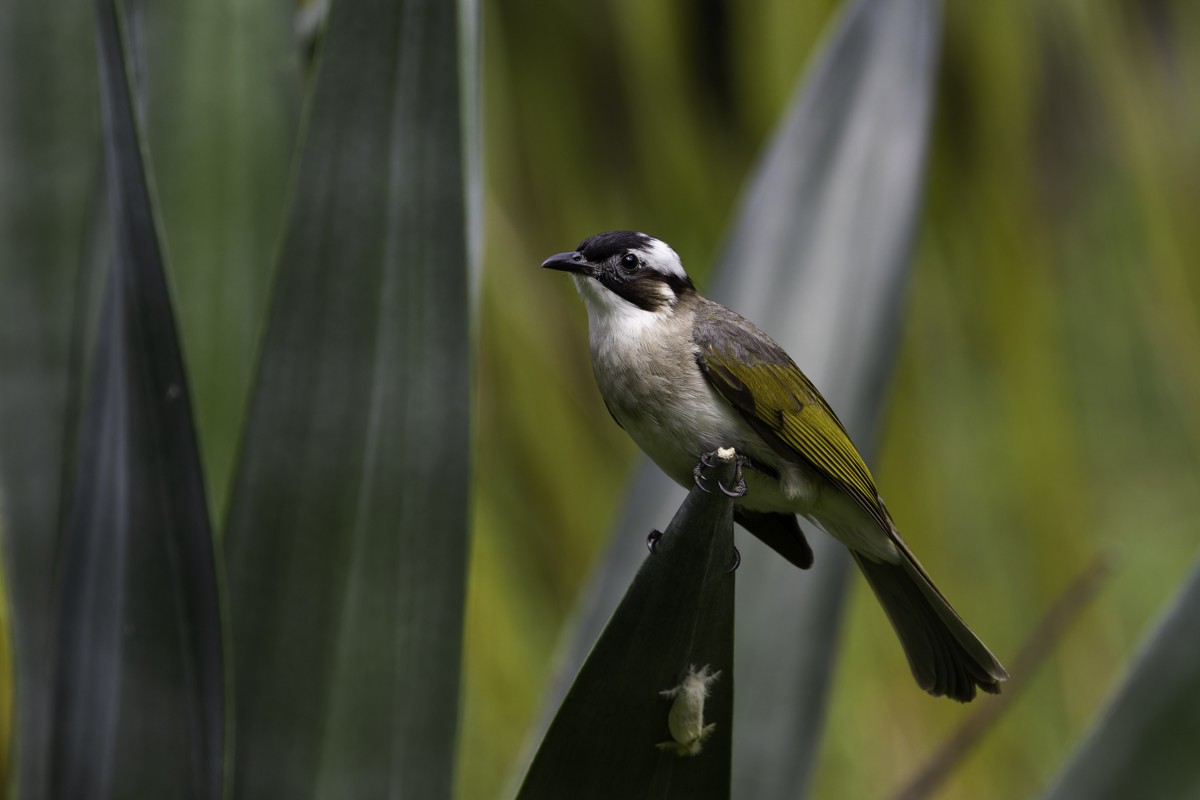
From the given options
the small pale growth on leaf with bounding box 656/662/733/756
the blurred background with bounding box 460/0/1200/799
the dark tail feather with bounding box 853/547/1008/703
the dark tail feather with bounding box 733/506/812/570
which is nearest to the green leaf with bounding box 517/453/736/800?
the small pale growth on leaf with bounding box 656/662/733/756

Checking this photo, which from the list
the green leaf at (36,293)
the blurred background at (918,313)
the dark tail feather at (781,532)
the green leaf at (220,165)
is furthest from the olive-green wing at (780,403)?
the blurred background at (918,313)

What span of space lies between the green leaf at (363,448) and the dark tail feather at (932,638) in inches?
19.1

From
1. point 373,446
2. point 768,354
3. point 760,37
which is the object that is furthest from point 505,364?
point 373,446

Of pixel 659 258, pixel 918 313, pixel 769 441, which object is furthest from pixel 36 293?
pixel 918 313

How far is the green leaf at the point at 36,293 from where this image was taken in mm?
1286

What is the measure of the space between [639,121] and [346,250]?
5.05 ft

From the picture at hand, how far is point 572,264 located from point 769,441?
0.34 metres

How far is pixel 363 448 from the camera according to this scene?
1127mm

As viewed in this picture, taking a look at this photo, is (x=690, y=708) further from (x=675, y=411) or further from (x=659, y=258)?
(x=659, y=258)

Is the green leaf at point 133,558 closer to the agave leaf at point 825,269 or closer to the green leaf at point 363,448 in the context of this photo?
the green leaf at point 363,448

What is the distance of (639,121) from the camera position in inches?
101

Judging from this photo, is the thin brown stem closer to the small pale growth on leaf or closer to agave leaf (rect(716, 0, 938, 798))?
agave leaf (rect(716, 0, 938, 798))

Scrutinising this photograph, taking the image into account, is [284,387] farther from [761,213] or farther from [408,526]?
[761,213]

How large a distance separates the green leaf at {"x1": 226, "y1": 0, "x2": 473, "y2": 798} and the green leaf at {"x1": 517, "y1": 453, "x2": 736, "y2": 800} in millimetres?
276
